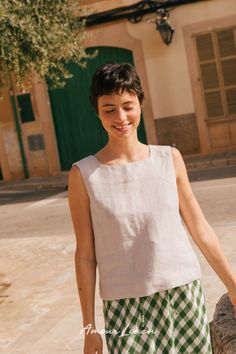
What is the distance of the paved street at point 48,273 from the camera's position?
513 centimetres

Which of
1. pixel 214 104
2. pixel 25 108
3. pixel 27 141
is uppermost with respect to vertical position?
pixel 25 108

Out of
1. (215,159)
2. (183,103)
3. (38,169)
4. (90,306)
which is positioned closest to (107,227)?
(90,306)

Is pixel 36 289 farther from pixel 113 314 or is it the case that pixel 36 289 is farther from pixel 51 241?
pixel 113 314

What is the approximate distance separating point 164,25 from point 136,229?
43.8 feet

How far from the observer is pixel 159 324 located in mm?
2434

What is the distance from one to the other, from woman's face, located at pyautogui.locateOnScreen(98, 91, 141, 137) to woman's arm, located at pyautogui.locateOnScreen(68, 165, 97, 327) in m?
0.21

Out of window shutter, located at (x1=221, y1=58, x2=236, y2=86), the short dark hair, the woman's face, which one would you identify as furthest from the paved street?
window shutter, located at (x1=221, y1=58, x2=236, y2=86)

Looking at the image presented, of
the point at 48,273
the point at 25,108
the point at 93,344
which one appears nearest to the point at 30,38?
the point at 48,273

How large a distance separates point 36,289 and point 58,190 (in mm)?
8225

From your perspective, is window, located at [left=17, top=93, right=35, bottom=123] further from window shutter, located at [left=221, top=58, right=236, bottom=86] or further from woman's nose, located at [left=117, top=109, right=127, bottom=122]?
woman's nose, located at [left=117, top=109, right=127, bottom=122]

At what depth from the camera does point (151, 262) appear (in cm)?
243

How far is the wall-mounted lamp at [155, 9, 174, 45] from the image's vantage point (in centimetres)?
1523

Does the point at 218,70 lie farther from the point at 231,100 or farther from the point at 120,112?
the point at 120,112

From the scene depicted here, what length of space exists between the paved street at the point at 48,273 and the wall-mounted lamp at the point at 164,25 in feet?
15.9
